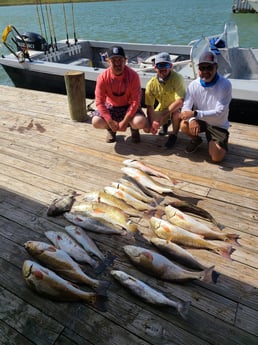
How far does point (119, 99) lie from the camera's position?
404cm

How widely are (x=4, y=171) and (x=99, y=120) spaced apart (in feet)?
4.65

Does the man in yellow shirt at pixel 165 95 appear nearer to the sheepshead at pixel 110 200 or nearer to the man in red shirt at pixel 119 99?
the man in red shirt at pixel 119 99

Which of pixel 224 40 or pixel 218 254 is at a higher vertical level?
pixel 224 40

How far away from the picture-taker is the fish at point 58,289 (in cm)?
200

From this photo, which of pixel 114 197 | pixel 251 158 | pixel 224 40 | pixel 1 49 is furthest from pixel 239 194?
pixel 1 49

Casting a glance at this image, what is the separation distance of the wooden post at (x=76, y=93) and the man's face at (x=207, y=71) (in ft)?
7.16

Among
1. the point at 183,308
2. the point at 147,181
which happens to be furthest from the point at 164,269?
the point at 147,181

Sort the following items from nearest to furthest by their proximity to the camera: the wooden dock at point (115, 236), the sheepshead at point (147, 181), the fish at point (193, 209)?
the wooden dock at point (115, 236) < the fish at point (193, 209) < the sheepshead at point (147, 181)

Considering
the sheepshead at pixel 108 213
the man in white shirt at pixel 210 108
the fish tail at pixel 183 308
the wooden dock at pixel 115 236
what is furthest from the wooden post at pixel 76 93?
the fish tail at pixel 183 308

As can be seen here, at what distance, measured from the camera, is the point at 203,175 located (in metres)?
3.47

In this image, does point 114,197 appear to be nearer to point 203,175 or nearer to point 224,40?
point 203,175

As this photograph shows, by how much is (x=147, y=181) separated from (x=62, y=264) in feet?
4.56

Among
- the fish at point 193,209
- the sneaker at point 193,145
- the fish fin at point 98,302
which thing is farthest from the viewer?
the sneaker at point 193,145

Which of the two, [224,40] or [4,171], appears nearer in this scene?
[4,171]
